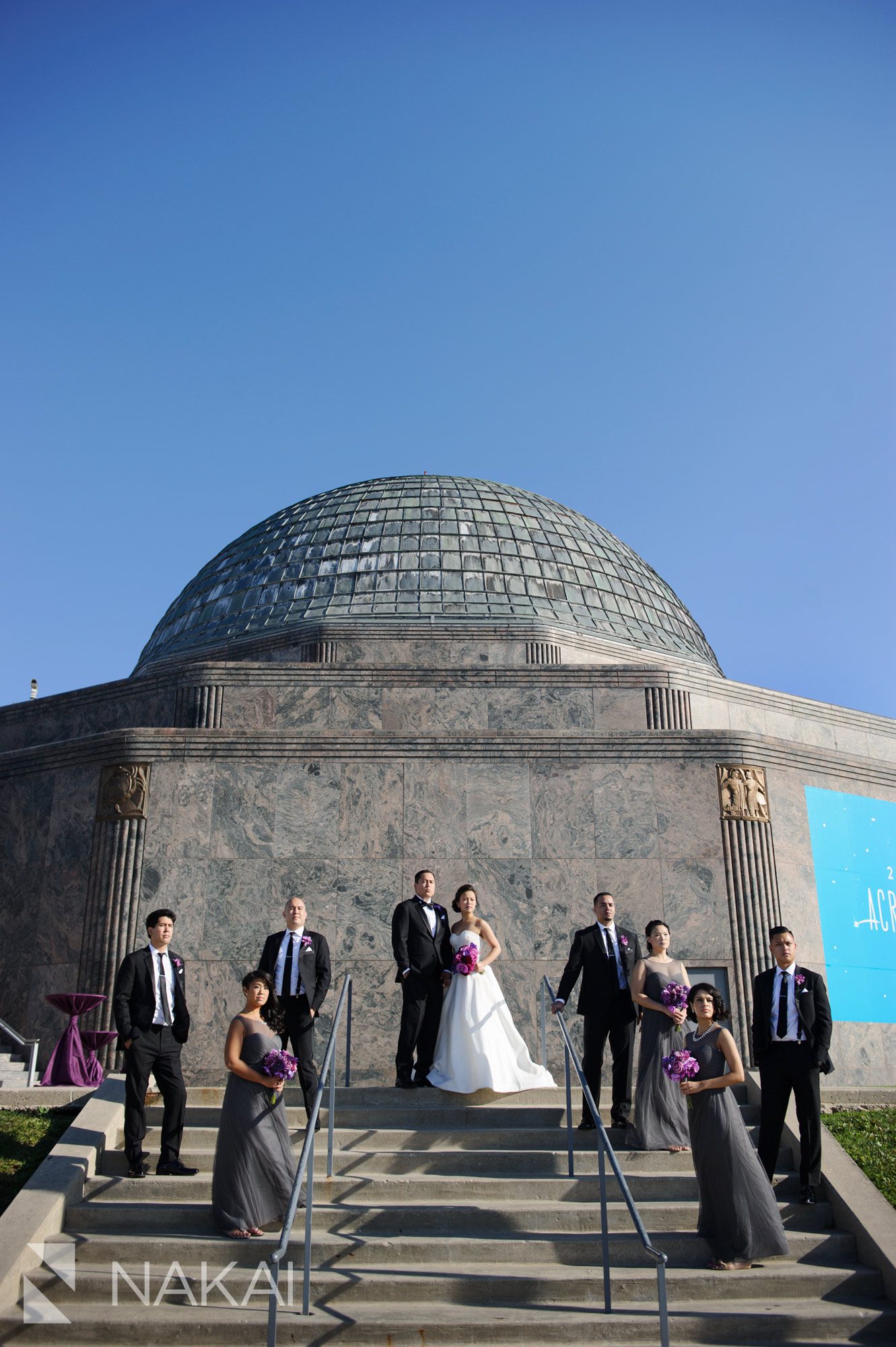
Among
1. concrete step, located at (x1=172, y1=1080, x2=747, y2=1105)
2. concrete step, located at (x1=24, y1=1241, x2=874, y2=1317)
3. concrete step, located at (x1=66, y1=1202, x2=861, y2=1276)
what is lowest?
concrete step, located at (x1=24, y1=1241, x2=874, y2=1317)

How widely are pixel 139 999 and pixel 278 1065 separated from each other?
1.20 meters

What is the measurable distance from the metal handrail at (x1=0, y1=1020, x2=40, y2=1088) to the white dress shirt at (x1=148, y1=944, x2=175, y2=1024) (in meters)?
3.21

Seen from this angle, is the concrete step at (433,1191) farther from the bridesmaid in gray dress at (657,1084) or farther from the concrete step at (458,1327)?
the concrete step at (458,1327)

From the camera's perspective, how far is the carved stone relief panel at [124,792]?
10453 mm

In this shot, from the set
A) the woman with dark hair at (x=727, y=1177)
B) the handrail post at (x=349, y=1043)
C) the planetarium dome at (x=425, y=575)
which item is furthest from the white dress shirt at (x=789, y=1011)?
the planetarium dome at (x=425, y=575)

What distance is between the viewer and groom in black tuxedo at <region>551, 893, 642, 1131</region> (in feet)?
22.2

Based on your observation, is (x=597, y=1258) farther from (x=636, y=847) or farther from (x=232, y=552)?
(x=232, y=552)

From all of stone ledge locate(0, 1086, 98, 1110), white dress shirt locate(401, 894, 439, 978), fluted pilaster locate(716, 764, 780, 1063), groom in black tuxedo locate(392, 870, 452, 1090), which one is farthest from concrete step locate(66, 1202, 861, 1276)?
fluted pilaster locate(716, 764, 780, 1063)

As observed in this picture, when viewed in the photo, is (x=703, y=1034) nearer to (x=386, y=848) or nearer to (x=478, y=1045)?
(x=478, y=1045)

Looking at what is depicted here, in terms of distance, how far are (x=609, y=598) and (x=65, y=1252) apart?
14.8 meters

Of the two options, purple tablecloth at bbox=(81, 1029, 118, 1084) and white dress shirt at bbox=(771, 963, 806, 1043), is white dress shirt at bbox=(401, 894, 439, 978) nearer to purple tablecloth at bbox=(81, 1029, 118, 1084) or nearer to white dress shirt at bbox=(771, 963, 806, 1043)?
white dress shirt at bbox=(771, 963, 806, 1043)

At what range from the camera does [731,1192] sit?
17.3 feet

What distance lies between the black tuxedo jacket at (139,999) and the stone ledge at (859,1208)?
3.43m

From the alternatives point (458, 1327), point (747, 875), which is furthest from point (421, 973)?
point (747, 875)
